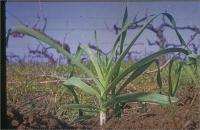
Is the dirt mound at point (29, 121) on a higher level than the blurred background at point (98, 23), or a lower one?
lower

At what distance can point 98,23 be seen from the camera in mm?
4148

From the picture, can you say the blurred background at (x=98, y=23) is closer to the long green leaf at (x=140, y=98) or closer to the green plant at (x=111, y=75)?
the green plant at (x=111, y=75)

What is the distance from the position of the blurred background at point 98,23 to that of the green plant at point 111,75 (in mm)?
88

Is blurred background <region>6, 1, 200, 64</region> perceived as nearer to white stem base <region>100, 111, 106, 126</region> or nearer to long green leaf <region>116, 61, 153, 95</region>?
long green leaf <region>116, 61, 153, 95</region>

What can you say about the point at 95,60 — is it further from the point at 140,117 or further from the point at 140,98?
the point at 140,117

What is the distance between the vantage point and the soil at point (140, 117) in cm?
393

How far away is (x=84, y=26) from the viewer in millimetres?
4145

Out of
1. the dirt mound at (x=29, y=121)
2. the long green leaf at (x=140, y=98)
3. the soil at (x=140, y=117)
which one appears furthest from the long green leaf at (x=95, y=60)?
the dirt mound at (x=29, y=121)

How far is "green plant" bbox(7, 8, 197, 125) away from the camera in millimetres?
3990

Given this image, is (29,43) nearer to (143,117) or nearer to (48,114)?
(48,114)

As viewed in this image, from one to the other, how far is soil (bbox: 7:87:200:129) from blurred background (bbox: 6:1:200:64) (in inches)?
16.1

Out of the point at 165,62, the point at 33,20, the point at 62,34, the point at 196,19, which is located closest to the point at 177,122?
the point at 165,62

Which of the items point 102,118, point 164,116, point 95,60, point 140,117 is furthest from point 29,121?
point 164,116

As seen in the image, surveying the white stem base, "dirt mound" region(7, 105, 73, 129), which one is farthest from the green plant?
"dirt mound" region(7, 105, 73, 129)
